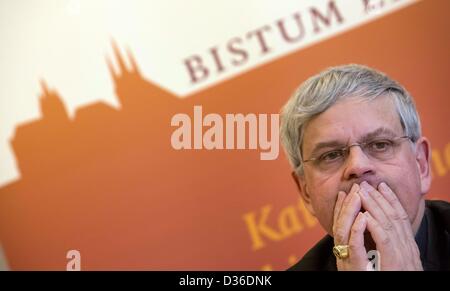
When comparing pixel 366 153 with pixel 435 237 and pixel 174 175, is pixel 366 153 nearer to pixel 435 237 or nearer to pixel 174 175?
pixel 435 237

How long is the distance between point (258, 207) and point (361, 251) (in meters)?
0.49

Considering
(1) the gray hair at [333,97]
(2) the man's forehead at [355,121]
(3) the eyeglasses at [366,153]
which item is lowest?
(3) the eyeglasses at [366,153]

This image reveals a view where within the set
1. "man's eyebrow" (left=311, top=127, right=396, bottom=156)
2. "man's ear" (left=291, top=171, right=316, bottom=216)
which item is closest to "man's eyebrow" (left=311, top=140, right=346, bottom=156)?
"man's eyebrow" (left=311, top=127, right=396, bottom=156)

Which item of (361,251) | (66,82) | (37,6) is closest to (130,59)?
(66,82)

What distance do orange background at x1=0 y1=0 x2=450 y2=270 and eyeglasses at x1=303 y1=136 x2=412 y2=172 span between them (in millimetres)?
253

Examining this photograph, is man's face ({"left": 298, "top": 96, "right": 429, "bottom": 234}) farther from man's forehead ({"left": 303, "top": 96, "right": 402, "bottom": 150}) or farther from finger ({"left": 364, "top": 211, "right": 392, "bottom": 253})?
finger ({"left": 364, "top": 211, "right": 392, "bottom": 253})

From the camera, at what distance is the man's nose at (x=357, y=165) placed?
1854mm

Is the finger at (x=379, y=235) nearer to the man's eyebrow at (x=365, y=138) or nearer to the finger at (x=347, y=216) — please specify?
the finger at (x=347, y=216)

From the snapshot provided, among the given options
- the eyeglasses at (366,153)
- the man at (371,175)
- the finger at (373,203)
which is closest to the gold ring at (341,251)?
the man at (371,175)

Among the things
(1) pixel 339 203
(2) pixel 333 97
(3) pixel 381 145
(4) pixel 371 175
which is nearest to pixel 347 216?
(1) pixel 339 203

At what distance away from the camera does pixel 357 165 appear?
6.08ft

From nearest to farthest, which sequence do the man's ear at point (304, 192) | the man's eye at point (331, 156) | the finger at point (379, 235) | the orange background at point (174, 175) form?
1. the finger at point (379, 235)
2. the man's eye at point (331, 156)
3. the man's ear at point (304, 192)
4. the orange background at point (174, 175)

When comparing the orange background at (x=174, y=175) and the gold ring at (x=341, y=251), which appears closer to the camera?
the gold ring at (x=341, y=251)

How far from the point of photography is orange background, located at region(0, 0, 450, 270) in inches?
84.7
